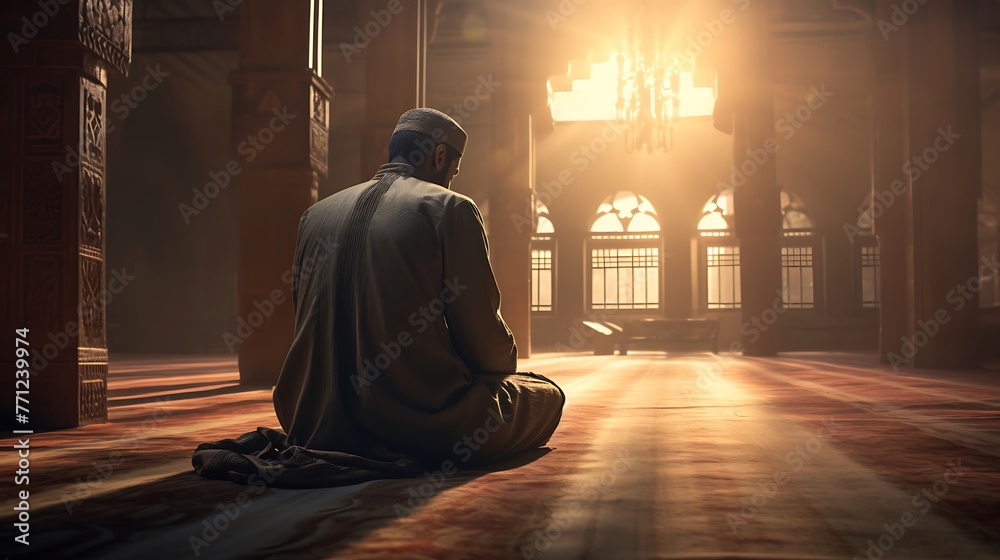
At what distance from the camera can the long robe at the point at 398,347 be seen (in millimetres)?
2893

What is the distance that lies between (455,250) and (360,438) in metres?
0.69

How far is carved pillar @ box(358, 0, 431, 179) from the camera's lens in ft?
29.9

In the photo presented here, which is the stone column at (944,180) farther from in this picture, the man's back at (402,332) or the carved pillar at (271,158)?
the man's back at (402,332)

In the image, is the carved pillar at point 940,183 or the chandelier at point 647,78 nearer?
the carved pillar at point 940,183

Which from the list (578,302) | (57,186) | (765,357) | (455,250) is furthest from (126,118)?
(455,250)

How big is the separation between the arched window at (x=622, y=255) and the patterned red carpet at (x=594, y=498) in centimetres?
1549

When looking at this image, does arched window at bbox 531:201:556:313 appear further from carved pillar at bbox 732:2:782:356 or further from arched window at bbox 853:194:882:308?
carved pillar at bbox 732:2:782:356

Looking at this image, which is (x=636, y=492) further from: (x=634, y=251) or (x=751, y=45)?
(x=634, y=251)

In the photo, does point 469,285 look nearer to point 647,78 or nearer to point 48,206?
point 48,206

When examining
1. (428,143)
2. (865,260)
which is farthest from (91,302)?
(865,260)

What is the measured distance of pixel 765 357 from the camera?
1346 centimetres

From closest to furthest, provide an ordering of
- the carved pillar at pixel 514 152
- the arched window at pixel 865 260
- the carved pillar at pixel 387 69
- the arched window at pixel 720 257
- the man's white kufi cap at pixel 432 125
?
the man's white kufi cap at pixel 432 125, the carved pillar at pixel 387 69, the carved pillar at pixel 514 152, the arched window at pixel 865 260, the arched window at pixel 720 257

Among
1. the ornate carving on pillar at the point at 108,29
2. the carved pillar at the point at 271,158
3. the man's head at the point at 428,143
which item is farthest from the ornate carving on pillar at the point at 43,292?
the carved pillar at the point at 271,158

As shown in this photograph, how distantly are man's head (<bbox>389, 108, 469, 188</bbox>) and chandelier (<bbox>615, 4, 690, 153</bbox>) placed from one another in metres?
9.97
